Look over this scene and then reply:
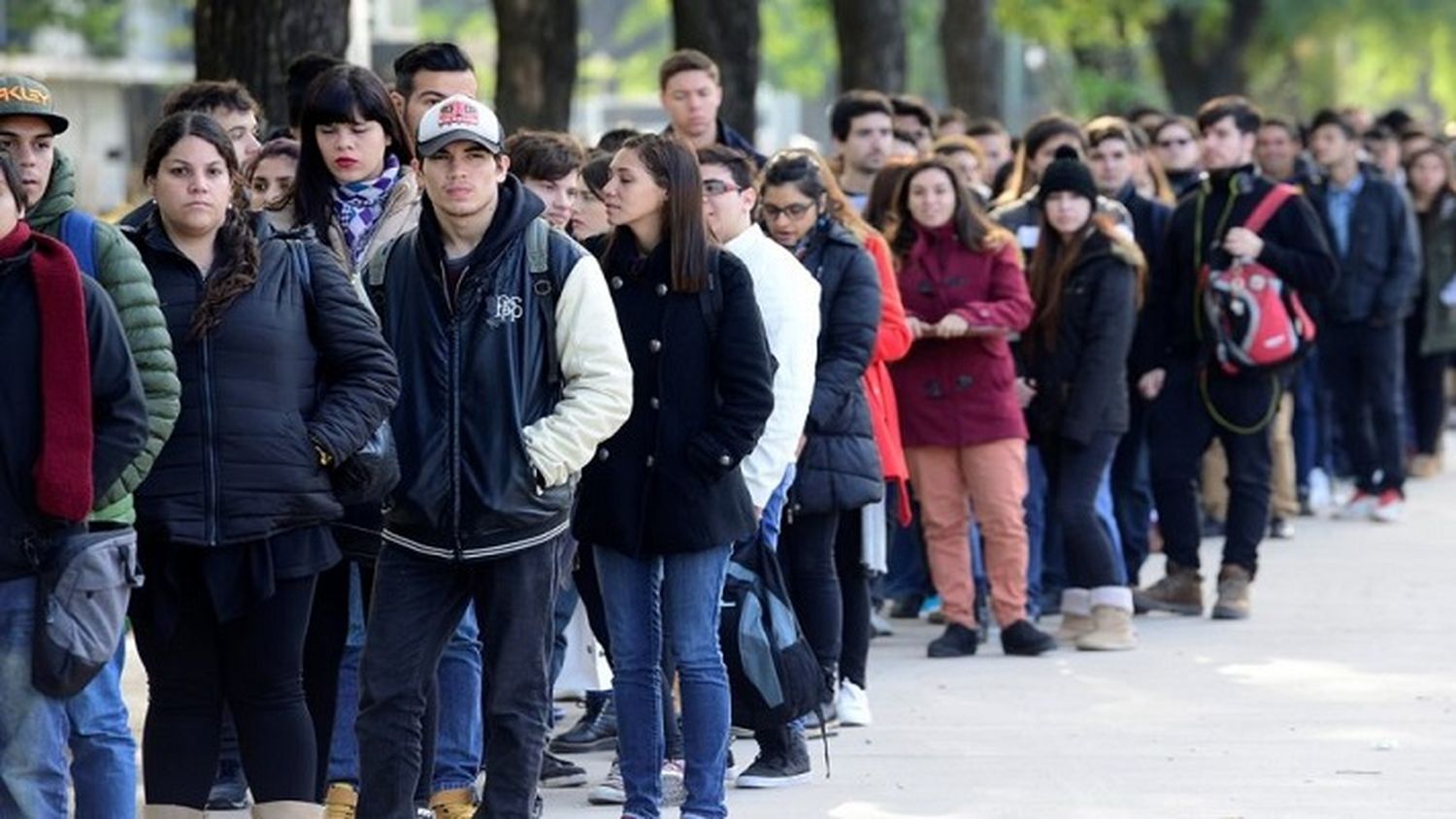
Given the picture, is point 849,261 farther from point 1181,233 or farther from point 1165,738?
point 1181,233

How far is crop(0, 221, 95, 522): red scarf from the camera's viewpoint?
21.9 ft

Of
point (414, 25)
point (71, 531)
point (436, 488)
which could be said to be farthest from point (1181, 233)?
point (414, 25)

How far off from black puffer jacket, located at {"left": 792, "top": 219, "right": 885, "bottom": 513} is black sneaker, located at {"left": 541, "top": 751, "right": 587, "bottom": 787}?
1150 millimetres

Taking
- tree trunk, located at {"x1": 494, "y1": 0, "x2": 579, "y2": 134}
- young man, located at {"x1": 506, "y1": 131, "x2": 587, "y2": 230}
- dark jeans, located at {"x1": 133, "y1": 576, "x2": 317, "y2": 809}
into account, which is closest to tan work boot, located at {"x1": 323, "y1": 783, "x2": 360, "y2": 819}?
dark jeans, located at {"x1": 133, "y1": 576, "x2": 317, "y2": 809}

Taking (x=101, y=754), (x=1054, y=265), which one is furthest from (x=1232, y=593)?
(x=101, y=754)

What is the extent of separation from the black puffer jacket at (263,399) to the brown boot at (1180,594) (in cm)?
671

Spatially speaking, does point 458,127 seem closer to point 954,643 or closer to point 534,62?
point 954,643

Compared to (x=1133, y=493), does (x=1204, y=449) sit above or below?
above

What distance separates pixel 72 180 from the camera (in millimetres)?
7609

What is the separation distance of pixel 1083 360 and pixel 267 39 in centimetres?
345

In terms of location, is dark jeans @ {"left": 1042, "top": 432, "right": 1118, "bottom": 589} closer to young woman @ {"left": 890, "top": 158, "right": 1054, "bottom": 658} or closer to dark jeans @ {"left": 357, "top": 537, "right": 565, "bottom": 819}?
young woman @ {"left": 890, "top": 158, "right": 1054, "bottom": 658}

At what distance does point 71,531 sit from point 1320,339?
12.3m

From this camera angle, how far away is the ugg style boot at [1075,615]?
41.6ft

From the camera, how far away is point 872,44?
22.7 meters
